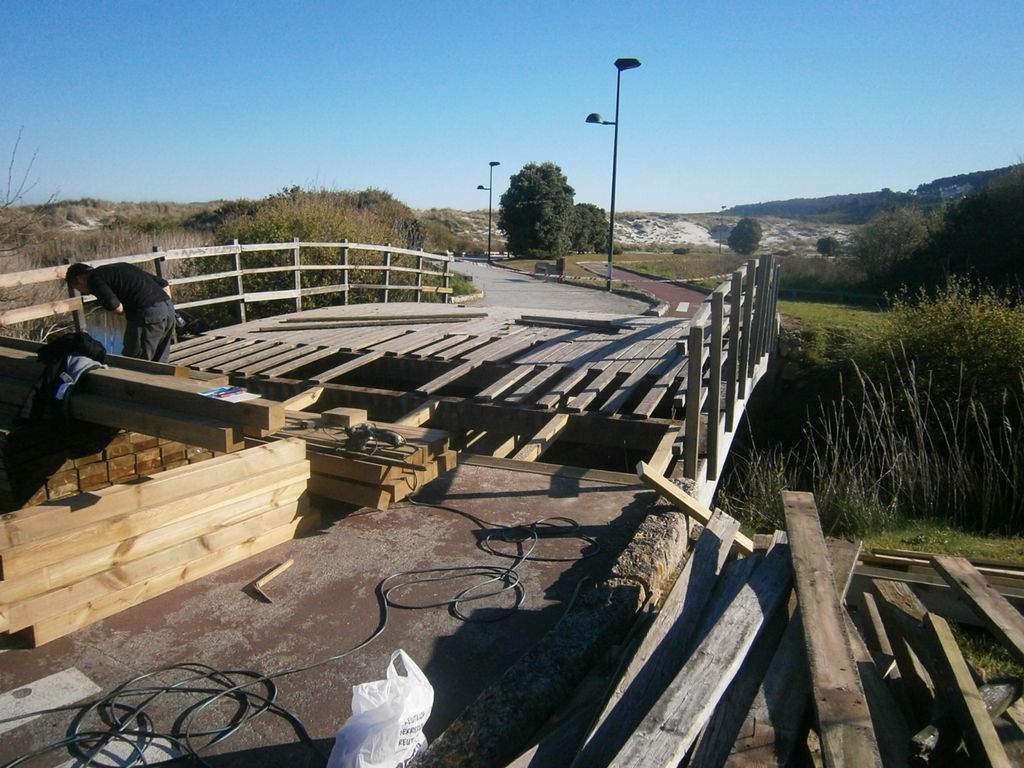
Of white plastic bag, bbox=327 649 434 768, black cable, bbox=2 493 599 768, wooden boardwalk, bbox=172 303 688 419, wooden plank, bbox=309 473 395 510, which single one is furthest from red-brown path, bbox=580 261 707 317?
white plastic bag, bbox=327 649 434 768

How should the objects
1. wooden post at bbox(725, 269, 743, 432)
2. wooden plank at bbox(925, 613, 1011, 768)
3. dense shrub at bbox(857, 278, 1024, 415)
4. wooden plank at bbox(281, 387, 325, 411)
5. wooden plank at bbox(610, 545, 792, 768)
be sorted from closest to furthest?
wooden plank at bbox(610, 545, 792, 768) → wooden plank at bbox(925, 613, 1011, 768) → wooden plank at bbox(281, 387, 325, 411) → wooden post at bbox(725, 269, 743, 432) → dense shrub at bbox(857, 278, 1024, 415)

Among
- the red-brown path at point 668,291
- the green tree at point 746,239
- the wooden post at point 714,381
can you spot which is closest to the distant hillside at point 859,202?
the green tree at point 746,239

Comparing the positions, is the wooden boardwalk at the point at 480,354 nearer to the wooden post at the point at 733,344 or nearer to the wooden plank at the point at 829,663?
the wooden post at the point at 733,344

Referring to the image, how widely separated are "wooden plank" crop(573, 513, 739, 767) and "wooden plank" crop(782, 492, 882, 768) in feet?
1.33

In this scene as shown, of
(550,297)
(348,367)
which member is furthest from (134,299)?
(550,297)

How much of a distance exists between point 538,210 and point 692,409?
46953mm

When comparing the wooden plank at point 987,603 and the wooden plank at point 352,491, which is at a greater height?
the wooden plank at point 352,491

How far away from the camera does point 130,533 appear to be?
3682 millimetres

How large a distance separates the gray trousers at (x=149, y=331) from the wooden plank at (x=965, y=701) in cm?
666

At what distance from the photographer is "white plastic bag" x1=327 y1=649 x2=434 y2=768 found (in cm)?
251

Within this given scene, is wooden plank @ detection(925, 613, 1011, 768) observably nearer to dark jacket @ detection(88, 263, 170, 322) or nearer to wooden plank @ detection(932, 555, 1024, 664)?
wooden plank @ detection(932, 555, 1024, 664)

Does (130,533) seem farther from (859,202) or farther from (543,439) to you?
(859,202)

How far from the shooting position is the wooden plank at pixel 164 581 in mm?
3488

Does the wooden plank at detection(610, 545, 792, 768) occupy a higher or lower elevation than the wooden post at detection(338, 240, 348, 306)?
lower
